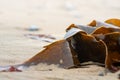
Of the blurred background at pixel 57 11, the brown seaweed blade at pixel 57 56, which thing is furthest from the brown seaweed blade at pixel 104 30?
the blurred background at pixel 57 11

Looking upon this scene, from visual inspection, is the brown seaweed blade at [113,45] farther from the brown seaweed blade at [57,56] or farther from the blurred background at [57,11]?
the blurred background at [57,11]

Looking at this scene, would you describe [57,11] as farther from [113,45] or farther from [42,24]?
[113,45]

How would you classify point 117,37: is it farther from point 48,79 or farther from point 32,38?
point 32,38

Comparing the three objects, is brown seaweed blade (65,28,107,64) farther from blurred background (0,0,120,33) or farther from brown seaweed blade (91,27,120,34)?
blurred background (0,0,120,33)

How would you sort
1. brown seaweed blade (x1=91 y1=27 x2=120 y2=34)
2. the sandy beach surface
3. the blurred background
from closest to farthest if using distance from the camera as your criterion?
1. the sandy beach surface
2. brown seaweed blade (x1=91 y1=27 x2=120 y2=34)
3. the blurred background

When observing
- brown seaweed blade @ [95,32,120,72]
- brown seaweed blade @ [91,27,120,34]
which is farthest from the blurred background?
brown seaweed blade @ [95,32,120,72]

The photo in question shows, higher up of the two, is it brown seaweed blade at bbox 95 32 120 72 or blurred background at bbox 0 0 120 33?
blurred background at bbox 0 0 120 33
